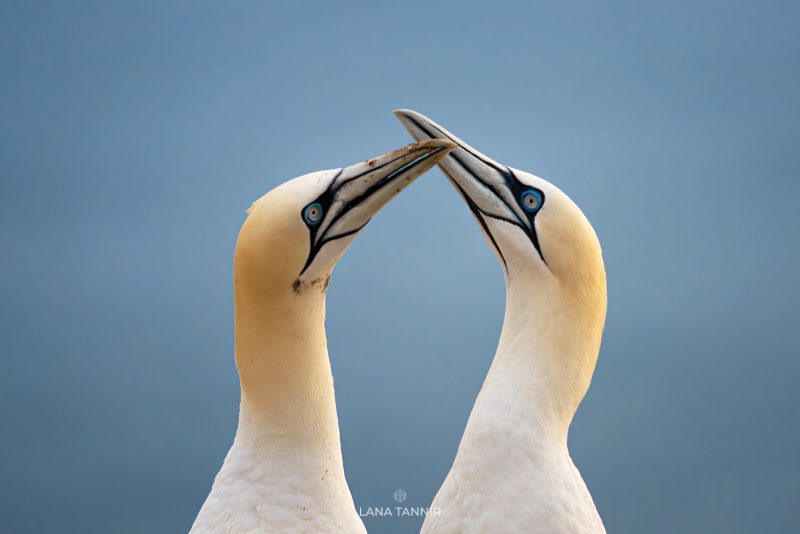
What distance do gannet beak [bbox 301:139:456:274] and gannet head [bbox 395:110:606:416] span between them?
19.7 inches

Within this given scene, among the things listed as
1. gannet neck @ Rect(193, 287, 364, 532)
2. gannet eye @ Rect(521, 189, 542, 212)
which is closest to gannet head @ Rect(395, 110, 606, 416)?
gannet eye @ Rect(521, 189, 542, 212)

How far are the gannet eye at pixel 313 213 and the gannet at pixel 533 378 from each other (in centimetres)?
101

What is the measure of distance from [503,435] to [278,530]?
1154mm

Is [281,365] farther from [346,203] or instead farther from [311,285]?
[346,203]

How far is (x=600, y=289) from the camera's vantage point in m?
4.97

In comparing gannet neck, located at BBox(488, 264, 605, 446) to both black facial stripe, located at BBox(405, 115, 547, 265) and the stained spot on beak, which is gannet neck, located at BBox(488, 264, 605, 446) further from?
the stained spot on beak

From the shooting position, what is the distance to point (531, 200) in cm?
505

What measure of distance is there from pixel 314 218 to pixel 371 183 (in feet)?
1.22

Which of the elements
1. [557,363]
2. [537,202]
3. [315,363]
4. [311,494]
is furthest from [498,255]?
[311,494]

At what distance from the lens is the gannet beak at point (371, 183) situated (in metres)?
4.77

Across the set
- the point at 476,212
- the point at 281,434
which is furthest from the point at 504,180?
the point at 281,434

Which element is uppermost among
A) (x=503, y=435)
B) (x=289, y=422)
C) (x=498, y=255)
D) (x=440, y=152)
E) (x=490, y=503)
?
(x=440, y=152)

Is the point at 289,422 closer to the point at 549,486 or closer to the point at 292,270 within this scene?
the point at 292,270

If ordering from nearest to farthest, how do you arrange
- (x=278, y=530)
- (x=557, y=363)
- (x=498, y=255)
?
(x=278, y=530) < (x=557, y=363) < (x=498, y=255)
